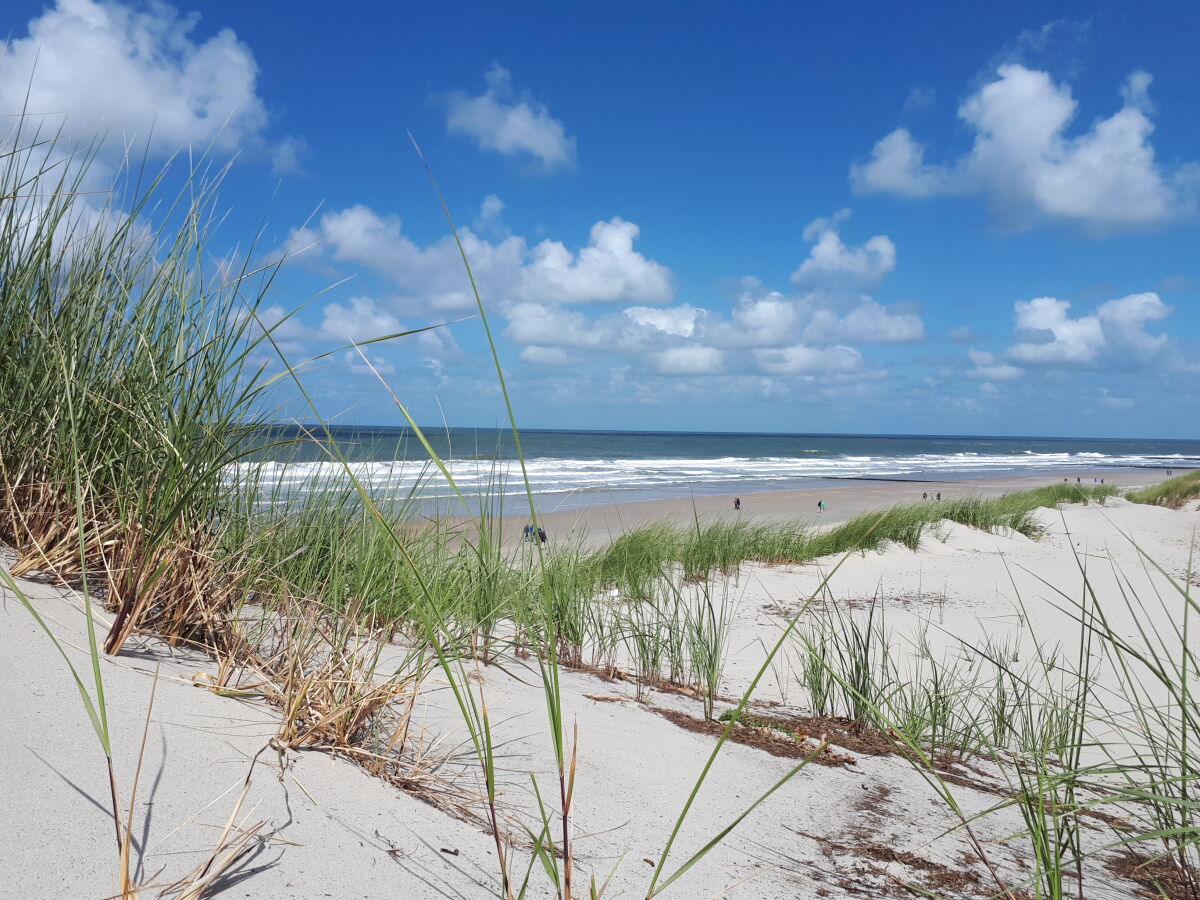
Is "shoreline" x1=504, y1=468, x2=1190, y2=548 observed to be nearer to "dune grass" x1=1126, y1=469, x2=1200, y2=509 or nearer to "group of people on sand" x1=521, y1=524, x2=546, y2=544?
"dune grass" x1=1126, y1=469, x2=1200, y2=509

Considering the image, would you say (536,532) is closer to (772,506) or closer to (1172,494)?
(772,506)

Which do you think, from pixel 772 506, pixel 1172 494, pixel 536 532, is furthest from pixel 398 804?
pixel 1172 494

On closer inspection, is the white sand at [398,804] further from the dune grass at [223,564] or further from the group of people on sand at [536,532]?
the group of people on sand at [536,532]

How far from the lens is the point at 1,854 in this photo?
1.09 metres

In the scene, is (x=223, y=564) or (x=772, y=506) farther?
(x=772, y=506)

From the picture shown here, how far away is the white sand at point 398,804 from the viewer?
1215mm

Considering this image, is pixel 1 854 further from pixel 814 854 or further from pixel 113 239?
pixel 113 239

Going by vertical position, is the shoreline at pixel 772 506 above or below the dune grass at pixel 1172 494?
below

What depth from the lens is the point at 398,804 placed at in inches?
60.1

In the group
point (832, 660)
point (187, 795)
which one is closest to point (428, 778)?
point (187, 795)

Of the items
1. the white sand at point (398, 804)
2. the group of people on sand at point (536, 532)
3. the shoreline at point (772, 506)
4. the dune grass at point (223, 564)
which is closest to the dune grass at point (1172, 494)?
the shoreline at point (772, 506)

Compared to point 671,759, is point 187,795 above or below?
above

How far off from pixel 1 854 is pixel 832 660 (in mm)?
3168

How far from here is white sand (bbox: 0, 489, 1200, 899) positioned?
47.8 inches
